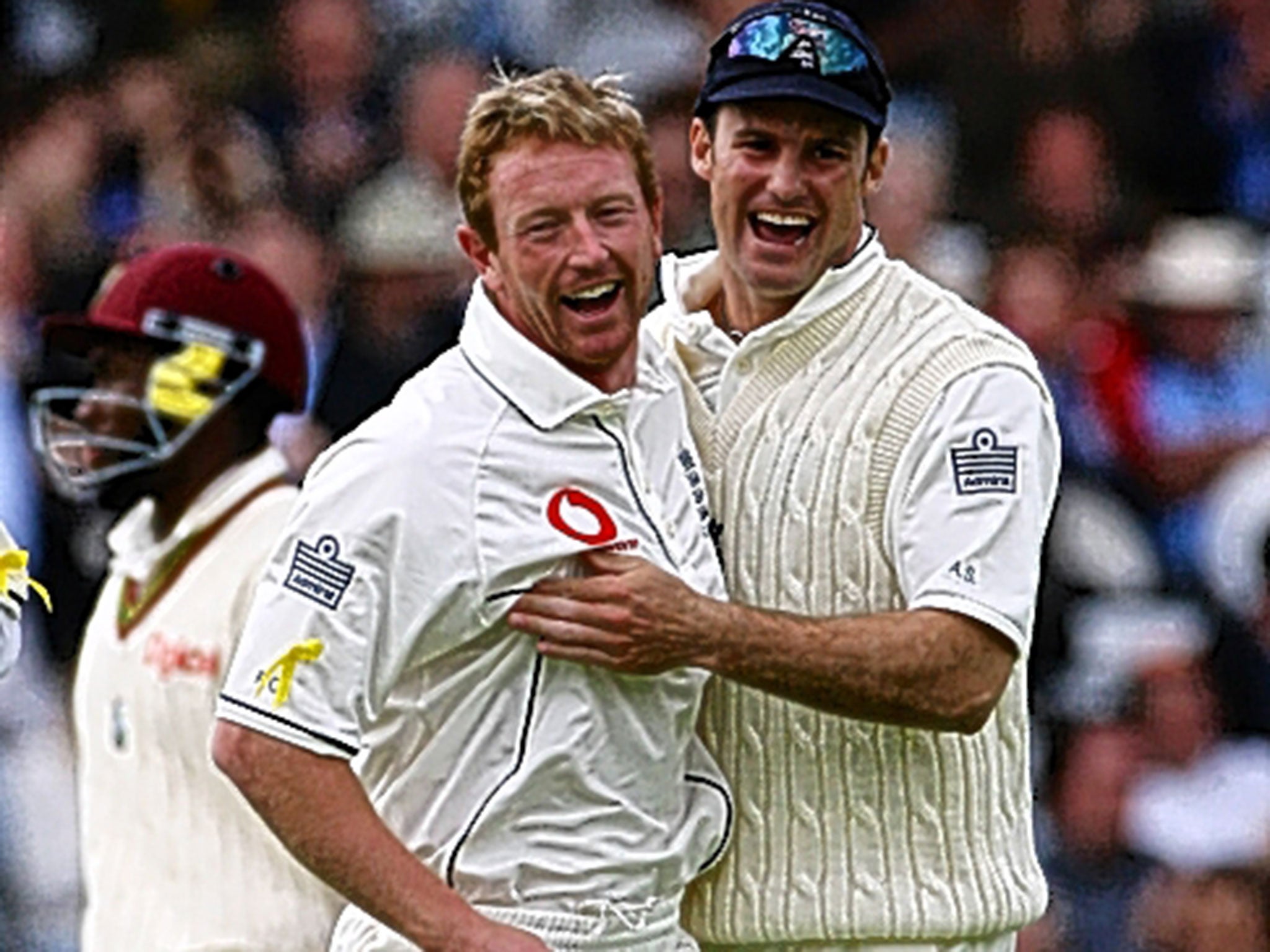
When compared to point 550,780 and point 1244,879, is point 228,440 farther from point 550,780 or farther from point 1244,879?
point 1244,879

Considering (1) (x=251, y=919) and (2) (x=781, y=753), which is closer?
(2) (x=781, y=753)

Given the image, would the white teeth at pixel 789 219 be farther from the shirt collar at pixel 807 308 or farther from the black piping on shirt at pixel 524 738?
the black piping on shirt at pixel 524 738

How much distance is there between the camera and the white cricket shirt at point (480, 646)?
12.3 ft

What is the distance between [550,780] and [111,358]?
1885 mm

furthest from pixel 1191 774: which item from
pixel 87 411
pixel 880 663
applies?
pixel 880 663

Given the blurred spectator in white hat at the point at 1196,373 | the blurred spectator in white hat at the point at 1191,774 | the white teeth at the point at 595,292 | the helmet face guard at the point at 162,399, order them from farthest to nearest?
1. the blurred spectator in white hat at the point at 1196,373
2. the blurred spectator in white hat at the point at 1191,774
3. the helmet face guard at the point at 162,399
4. the white teeth at the point at 595,292

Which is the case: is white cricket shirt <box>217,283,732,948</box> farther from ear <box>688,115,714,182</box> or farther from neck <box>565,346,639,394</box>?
ear <box>688,115,714,182</box>

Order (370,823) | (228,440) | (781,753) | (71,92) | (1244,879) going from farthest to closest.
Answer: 1. (71,92)
2. (1244,879)
3. (228,440)
4. (781,753)
5. (370,823)

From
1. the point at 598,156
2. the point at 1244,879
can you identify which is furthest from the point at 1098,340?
the point at 598,156

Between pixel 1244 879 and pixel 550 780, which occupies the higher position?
pixel 550 780

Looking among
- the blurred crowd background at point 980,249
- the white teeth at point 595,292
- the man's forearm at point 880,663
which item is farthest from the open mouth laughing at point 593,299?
the blurred crowd background at point 980,249

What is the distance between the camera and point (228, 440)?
541cm

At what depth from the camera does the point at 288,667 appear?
3.74 meters

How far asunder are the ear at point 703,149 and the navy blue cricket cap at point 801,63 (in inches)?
3.1
